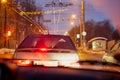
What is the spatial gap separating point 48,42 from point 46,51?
98cm

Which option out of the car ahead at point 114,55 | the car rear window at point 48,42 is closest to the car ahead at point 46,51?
the car rear window at point 48,42

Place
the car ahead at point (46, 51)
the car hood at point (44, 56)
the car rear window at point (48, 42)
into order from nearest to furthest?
the car ahead at point (46, 51), the car hood at point (44, 56), the car rear window at point (48, 42)

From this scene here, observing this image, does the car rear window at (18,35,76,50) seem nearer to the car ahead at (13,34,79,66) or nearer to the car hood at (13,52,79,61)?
the car ahead at (13,34,79,66)

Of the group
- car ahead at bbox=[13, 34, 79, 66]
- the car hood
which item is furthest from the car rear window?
the car hood

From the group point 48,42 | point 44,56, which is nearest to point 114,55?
point 48,42

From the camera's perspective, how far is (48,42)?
1055cm

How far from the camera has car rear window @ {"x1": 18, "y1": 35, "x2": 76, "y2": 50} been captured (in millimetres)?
10234

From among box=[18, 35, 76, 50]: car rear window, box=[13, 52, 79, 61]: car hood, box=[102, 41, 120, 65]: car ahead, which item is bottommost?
box=[102, 41, 120, 65]: car ahead

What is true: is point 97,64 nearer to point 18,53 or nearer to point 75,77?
point 75,77

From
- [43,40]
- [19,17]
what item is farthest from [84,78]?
[19,17]

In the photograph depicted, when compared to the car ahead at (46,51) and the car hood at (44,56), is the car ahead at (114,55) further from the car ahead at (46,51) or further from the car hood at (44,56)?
the car hood at (44,56)

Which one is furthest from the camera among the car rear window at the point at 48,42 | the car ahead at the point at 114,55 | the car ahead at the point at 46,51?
the car ahead at the point at 114,55

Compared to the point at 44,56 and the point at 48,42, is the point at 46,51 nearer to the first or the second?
the point at 44,56

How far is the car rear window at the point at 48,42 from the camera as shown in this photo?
10234 mm
